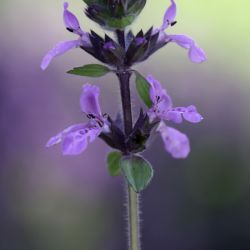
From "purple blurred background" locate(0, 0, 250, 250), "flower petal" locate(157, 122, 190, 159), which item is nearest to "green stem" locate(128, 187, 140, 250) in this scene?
"flower petal" locate(157, 122, 190, 159)

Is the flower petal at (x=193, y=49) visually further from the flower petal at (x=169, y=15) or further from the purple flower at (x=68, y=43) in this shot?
the purple flower at (x=68, y=43)

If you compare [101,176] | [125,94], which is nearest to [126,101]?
[125,94]

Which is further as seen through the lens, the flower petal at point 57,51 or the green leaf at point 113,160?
the green leaf at point 113,160

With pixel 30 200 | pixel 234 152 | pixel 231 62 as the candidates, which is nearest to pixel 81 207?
pixel 30 200

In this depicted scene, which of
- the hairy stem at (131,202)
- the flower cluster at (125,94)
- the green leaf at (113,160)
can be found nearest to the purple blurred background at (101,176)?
the green leaf at (113,160)

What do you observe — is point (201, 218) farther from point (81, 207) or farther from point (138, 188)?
point (138, 188)

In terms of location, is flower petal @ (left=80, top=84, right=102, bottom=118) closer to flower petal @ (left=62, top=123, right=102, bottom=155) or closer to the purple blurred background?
flower petal @ (left=62, top=123, right=102, bottom=155)

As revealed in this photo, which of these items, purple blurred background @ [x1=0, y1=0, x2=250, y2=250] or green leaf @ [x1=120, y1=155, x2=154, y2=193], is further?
purple blurred background @ [x1=0, y1=0, x2=250, y2=250]
